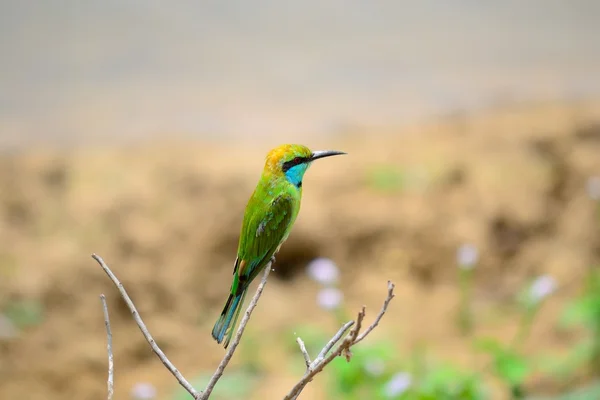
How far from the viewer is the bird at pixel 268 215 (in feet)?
3.92

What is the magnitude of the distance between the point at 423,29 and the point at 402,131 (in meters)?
2.18

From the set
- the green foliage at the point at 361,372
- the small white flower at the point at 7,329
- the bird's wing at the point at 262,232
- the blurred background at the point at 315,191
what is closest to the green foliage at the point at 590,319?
the blurred background at the point at 315,191

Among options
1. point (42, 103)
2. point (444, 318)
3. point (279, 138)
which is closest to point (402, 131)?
point (279, 138)

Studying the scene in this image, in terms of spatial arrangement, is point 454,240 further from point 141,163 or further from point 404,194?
point 141,163

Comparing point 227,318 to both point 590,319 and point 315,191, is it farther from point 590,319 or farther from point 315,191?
point 315,191

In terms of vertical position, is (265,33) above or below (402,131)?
above

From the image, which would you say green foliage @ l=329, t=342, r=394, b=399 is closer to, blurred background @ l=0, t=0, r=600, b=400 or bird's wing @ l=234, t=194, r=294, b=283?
blurred background @ l=0, t=0, r=600, b=400

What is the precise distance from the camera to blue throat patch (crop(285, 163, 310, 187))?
119cm

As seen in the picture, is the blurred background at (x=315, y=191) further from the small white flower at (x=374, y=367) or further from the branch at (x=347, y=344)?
the branch at (x=347, y=344)

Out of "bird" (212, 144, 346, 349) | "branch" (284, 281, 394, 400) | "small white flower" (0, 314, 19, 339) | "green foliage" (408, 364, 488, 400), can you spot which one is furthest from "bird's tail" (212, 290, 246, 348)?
"small white flower" (0, 314, 19, 339)

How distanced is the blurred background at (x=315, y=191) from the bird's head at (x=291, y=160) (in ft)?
3.51

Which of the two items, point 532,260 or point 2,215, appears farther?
point 2,215

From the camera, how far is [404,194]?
439cm

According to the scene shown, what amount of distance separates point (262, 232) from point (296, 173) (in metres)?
0.12
